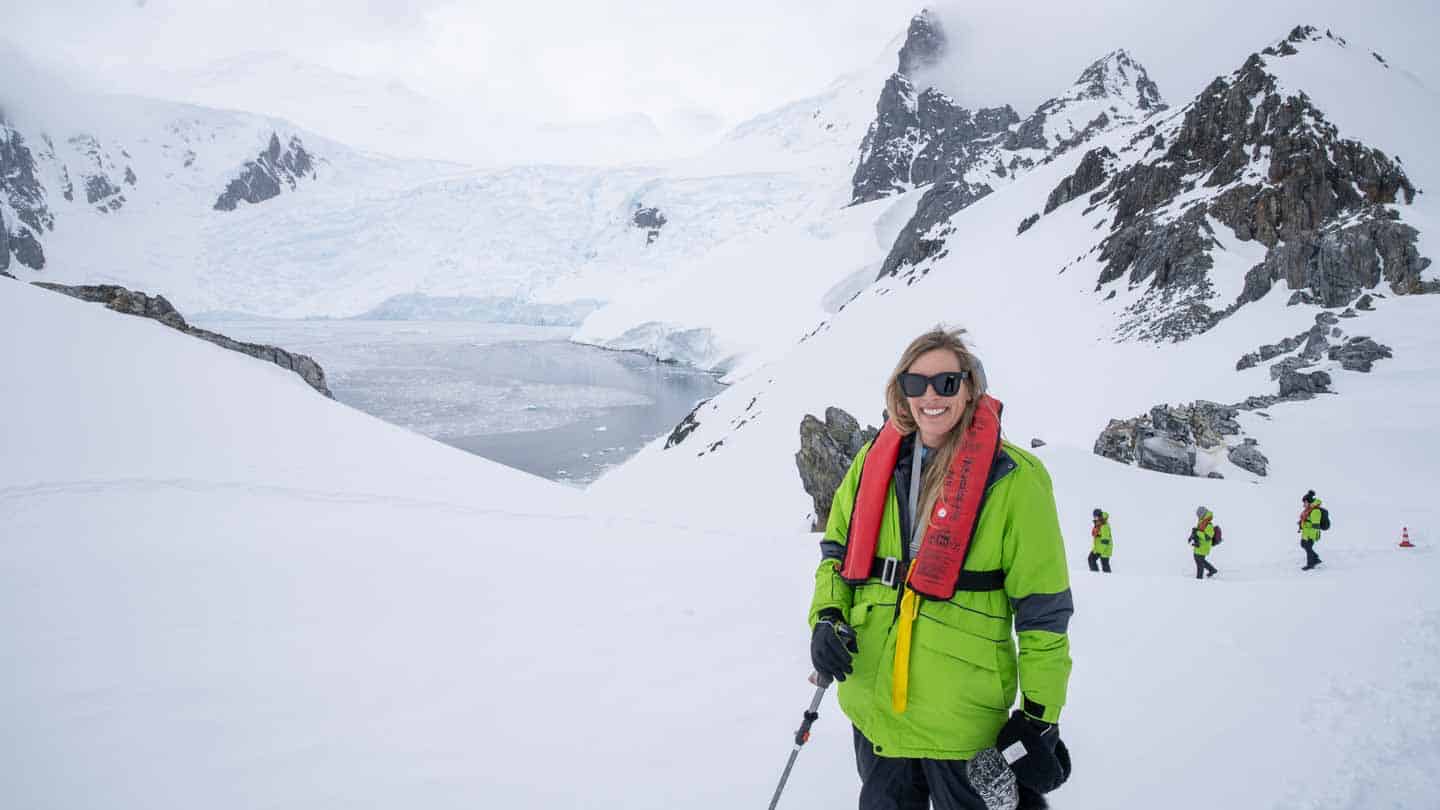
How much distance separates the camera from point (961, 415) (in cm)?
229

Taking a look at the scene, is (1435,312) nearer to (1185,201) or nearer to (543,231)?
(1185,201)

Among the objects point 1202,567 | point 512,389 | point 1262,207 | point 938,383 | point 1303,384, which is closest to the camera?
point 938,383

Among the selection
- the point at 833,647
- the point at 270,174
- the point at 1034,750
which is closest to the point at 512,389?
the point at 833,647

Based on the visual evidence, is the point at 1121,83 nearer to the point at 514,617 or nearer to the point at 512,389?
the point at 512,389

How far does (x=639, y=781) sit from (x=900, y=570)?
1.87 meters

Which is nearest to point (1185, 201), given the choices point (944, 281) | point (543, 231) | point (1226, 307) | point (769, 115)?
point (1226, 307)

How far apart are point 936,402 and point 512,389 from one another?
42.3 metres

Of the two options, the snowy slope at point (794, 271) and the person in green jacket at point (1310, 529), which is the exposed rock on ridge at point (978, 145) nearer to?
the snowy slope at point (794, 271)

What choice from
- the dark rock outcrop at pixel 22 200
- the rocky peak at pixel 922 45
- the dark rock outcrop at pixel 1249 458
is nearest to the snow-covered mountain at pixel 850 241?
the rocky peak at pixel 922 45

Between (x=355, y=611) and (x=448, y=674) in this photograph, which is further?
(x=355, y=611)

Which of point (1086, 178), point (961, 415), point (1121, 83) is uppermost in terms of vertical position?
point (1121, 83)

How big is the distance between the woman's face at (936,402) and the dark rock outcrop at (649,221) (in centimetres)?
8524

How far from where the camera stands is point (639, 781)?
321 cm

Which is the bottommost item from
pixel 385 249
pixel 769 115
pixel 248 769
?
pixel 248 769
